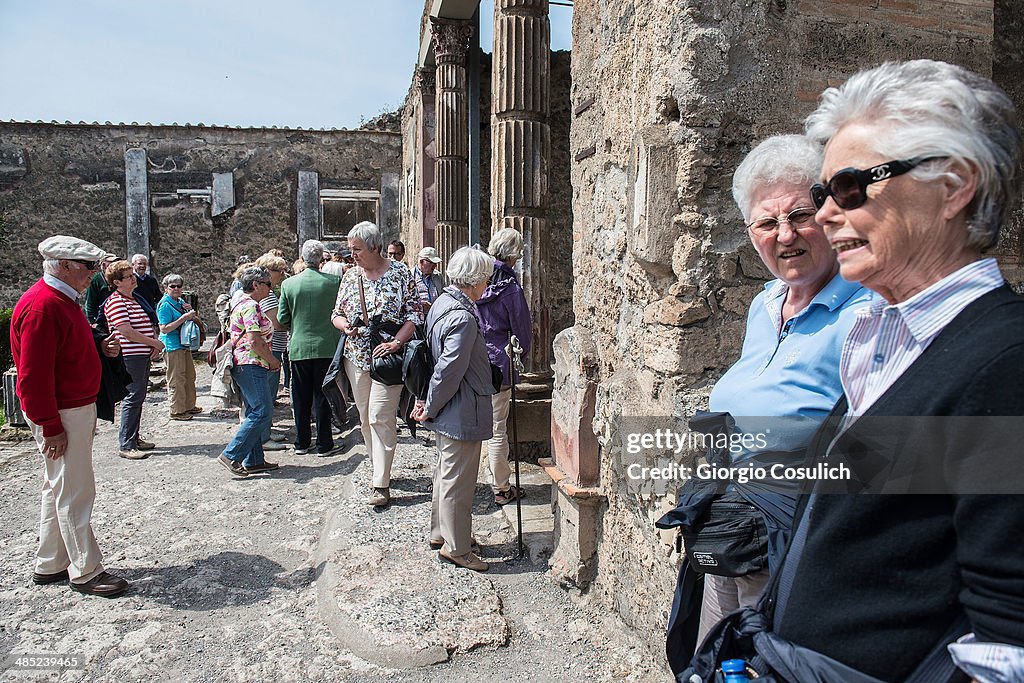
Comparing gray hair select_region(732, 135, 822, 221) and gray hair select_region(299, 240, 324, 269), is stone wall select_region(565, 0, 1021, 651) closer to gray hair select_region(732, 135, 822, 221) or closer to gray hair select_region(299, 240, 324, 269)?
gray hair select_region(732, 135, 822, 221)

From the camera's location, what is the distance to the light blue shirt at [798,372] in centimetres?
148

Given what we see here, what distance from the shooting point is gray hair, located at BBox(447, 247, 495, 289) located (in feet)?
12.0

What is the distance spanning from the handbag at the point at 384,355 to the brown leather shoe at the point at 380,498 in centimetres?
68

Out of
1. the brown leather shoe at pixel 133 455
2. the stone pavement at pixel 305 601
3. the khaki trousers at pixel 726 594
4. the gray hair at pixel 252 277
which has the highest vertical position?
the gray hair at pixel 252 277

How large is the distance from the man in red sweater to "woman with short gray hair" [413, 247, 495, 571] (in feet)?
5.50

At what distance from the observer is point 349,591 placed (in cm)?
336

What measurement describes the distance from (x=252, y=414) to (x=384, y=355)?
67.9 inches

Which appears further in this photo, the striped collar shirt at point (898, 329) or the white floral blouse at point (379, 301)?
the white floral blouse at point (379, 301)

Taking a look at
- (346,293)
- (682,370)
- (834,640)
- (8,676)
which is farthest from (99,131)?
(834,640)

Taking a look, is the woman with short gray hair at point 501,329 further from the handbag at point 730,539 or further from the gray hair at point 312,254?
the handbag at point 730,539

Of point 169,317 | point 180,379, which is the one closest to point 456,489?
point 169,317

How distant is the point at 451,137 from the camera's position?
903 cm

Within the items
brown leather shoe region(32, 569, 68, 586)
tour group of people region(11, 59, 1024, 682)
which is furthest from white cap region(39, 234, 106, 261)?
tour group of people region(11, 59, 1024, 682)
